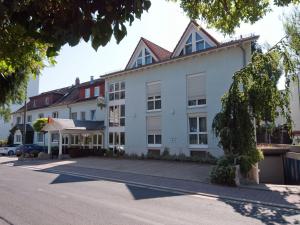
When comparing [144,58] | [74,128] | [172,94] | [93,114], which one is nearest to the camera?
[172,94]

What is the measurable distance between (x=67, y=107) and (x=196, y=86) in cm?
1996

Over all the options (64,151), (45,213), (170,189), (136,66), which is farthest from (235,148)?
(64,151)

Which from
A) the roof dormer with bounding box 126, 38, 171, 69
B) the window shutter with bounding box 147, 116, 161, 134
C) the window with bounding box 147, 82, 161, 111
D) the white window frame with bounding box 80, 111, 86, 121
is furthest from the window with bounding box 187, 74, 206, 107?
the white window frame with bounding box 80, 111, 86, 121

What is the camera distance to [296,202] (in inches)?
404

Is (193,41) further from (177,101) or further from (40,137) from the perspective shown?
(40,137)

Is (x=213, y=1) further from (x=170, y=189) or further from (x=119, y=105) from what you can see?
(x=119, y=105)

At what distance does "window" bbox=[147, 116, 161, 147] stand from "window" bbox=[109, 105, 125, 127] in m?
3.78

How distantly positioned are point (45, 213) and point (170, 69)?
1937 cm

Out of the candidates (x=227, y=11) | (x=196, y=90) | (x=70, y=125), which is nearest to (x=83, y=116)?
(x=70, y=125)

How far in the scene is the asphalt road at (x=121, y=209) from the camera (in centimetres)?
755

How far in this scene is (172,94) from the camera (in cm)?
2562

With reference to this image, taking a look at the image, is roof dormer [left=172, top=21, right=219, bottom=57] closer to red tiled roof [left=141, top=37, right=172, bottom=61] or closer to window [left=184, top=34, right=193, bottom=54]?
window [left=184, top=34, right=193, bottom=54]

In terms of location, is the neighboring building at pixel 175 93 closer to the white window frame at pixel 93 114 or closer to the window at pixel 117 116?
the window at pixel 117 116

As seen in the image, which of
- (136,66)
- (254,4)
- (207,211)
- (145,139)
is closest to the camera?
(207,211)
